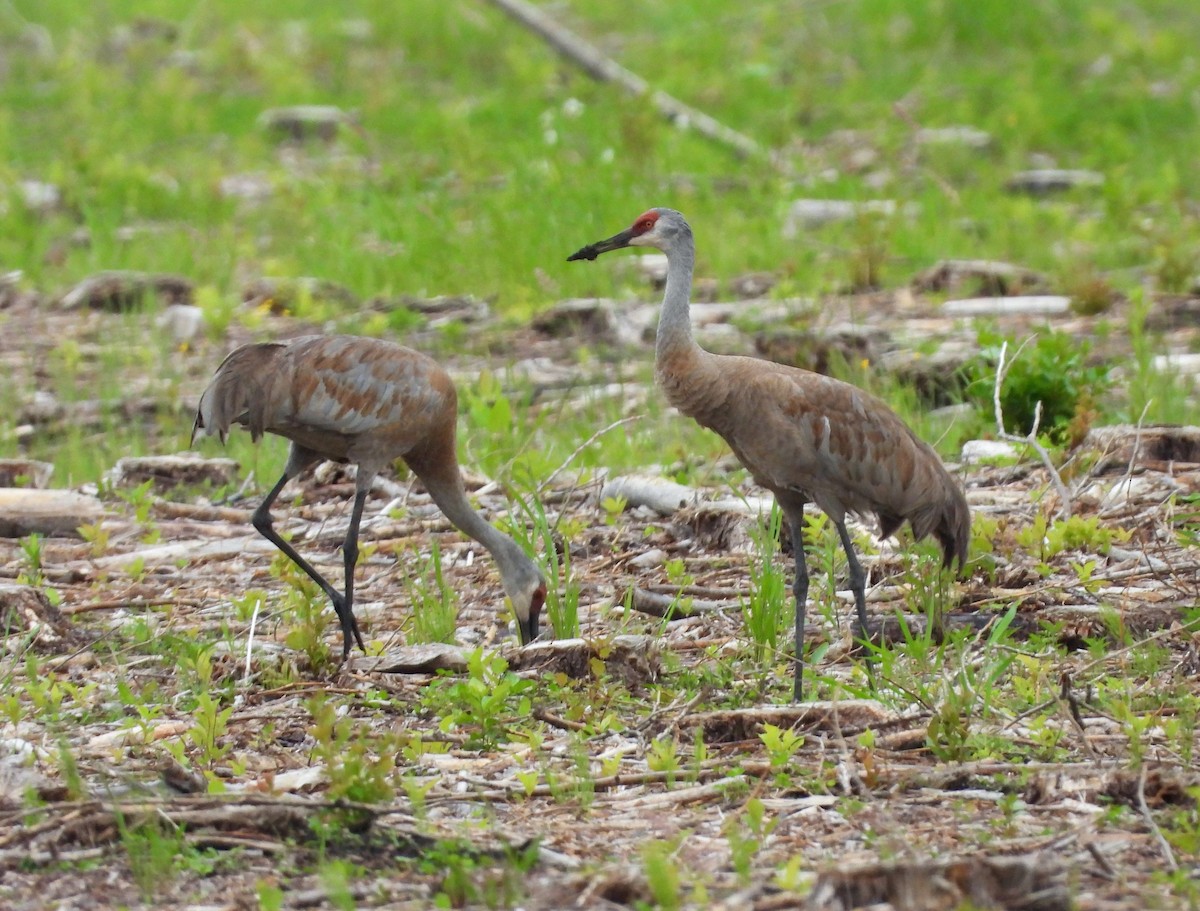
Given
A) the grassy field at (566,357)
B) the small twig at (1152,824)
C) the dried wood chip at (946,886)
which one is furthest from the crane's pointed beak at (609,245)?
the dried wood chip at (946,886)

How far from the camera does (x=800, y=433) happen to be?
18.1 feet

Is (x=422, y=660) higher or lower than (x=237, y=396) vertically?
lower

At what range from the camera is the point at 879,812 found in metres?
4.25

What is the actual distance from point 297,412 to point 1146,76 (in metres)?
10.8

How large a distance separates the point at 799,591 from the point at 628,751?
96cm

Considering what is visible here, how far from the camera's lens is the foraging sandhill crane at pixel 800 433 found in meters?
5.50

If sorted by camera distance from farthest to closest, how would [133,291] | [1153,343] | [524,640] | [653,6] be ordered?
[653,6] → [133,291] → [1153,343] → [524,640]

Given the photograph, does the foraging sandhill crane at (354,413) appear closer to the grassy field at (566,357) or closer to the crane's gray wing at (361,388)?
the crane's gray wing at (361,388)

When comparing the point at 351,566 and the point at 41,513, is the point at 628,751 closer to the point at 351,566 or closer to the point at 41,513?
the point at 351,566

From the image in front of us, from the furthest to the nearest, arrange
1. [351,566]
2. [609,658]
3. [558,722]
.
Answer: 1. [351,566]
2. [609,658]
3. [558,722]

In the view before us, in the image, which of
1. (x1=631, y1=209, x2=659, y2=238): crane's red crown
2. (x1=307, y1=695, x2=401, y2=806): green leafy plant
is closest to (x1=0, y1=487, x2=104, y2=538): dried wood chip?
(x1=631, y1=209, x2=659, y2=238): crane's red crown

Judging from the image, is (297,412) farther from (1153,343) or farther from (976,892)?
(1153,343)

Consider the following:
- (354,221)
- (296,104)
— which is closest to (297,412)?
(354,221)

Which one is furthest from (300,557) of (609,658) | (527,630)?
(609,658)
